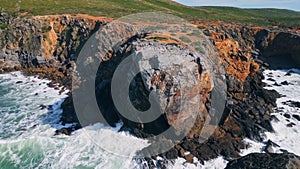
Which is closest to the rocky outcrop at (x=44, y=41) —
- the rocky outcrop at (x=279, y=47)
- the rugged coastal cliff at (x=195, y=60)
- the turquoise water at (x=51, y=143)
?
the rugged coastal cliff at (x=195, y=60)

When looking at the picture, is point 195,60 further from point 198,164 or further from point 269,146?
point 269,146

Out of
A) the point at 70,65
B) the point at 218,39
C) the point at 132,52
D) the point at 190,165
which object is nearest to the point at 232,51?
the point at 218,39

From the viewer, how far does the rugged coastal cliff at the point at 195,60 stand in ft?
94.8

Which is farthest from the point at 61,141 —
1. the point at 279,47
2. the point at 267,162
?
the point at 279,47

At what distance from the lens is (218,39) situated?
150ft

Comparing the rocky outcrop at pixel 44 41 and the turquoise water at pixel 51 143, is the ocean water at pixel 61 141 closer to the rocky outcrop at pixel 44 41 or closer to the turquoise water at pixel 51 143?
the turquoise water at pixel 51 143

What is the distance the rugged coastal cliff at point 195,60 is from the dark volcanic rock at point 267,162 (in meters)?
2.76

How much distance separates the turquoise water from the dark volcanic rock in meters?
9.00

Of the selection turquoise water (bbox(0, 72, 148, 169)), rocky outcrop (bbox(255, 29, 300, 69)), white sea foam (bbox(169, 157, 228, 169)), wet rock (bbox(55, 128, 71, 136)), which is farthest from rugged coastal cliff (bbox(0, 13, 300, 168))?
turquoise water (bbox(0, 72, 148, 169))

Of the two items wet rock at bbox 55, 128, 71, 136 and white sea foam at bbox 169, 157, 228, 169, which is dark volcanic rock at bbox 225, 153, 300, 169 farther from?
wet rock at bbox 55, 128, 71, 136

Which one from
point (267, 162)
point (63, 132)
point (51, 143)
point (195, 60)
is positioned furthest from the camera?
point (63, 132)

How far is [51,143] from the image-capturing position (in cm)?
2830

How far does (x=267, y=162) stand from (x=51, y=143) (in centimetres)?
1976

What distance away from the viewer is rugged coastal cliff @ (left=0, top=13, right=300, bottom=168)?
28.9m
